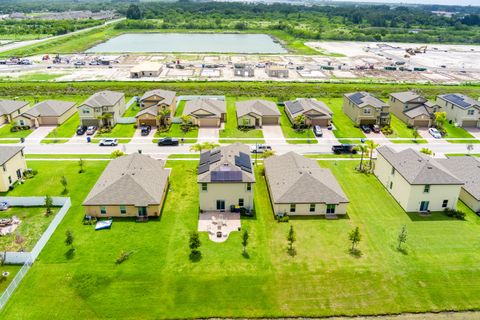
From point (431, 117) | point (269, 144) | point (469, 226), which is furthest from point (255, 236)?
point (431, 117)

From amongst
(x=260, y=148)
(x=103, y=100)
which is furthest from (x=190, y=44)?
(x=260, y=148)

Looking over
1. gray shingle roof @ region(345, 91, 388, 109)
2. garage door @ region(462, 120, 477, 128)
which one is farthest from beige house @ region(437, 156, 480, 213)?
garage door @ region(462, 120, 477, 128)

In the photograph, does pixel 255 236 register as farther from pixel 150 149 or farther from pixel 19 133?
pixel 19 133

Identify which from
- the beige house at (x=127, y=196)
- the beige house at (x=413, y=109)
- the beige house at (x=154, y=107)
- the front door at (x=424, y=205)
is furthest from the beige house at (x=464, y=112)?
the beige house at (x=127, y=196)

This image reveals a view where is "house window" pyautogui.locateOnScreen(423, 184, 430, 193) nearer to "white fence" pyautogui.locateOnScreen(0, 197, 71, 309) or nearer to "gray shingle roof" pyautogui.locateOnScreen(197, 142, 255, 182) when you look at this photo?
"gray shingle roof" pyautogui.locateOnScreen(197, 142, 255, 182)

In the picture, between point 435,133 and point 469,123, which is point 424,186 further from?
point 469,123

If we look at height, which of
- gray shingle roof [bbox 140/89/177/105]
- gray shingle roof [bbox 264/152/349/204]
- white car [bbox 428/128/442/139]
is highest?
gray shingle roof [bbox 140/89/177/105]
